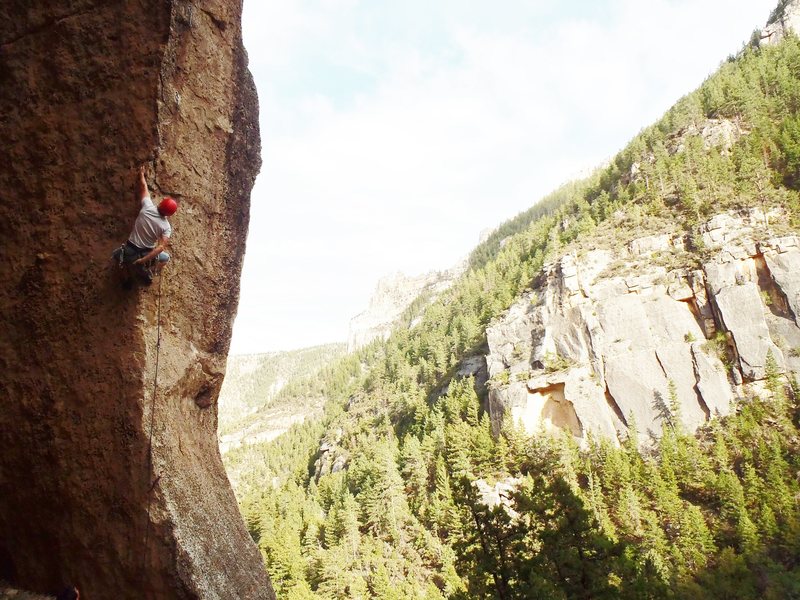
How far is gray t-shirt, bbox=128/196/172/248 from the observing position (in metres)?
5.74

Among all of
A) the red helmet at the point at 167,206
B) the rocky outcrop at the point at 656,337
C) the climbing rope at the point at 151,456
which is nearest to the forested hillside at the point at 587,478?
the rocky outcrop at the point at 656,337

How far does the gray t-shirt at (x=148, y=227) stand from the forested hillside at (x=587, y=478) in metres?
15.0

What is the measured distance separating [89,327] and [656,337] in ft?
214

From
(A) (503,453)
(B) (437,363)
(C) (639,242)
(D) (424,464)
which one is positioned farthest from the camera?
(B) (437,363)

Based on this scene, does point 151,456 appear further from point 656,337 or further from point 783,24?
point 783,24

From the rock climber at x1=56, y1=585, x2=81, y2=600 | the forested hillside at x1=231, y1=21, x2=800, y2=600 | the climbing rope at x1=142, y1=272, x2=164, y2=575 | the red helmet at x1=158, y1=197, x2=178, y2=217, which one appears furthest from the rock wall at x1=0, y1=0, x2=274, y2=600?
the forested hillside at x1=231, y1=21, x2=800, y2=600

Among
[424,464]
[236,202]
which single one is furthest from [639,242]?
[236,202]

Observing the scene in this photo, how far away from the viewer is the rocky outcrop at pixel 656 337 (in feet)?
180

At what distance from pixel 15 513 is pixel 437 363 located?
85127mm

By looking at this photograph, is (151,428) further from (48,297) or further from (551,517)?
(551,517)

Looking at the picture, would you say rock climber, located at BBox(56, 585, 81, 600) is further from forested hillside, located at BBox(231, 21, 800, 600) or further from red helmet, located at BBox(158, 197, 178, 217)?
forested hillside, located at BBox(231, 21, 800, 600)

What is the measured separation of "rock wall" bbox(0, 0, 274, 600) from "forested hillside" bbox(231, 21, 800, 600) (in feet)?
42.7

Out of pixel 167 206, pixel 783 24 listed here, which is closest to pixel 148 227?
pixel 167 206

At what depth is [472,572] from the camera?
57.6ft
